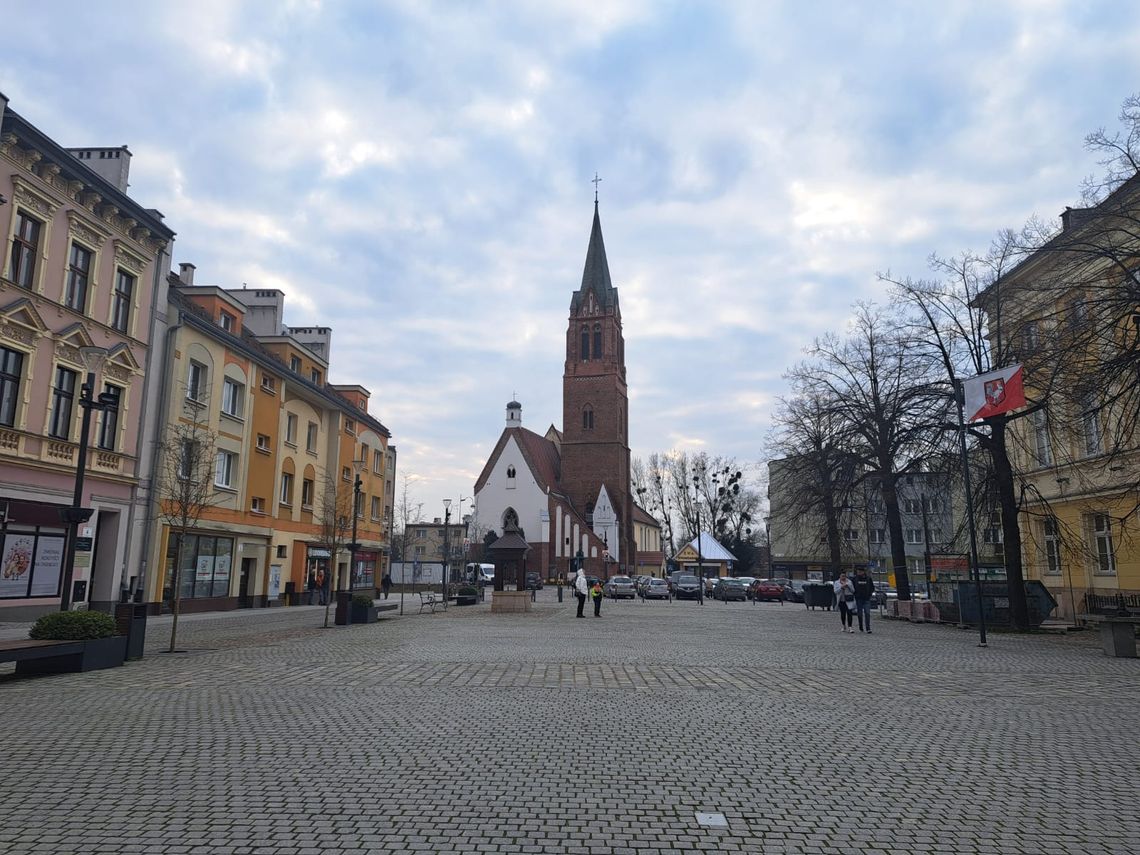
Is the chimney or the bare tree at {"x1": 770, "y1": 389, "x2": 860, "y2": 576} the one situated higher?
the chimney

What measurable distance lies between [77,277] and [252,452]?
1137 cm

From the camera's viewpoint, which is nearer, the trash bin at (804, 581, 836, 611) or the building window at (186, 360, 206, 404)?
the building window at (186, 360, 206, 404)

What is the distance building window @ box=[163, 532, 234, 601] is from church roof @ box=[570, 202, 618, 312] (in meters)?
56.3

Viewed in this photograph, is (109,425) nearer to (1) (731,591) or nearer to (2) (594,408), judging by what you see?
(1) (731,591)

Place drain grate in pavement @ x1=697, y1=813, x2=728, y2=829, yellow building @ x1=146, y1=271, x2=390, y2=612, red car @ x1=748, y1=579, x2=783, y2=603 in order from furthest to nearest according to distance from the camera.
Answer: red car @ x1=748, y1=579, x2=783, y2=603 → yellow building @ x1=146, y1=271, x2=390, y2=612 → drain grate in pavement @ x1=697, y1=813, x2=728, y2=829

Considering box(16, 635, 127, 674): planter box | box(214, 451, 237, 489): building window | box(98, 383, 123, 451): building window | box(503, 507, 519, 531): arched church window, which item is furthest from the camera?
box(503, 507, 519, 531): arched church window

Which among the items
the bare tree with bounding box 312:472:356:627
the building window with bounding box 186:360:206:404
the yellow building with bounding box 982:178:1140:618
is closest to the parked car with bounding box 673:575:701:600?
the bare tree with bounding box 312:472:356:627

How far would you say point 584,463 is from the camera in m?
81.4

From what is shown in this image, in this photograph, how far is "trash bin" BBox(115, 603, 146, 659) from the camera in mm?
13273

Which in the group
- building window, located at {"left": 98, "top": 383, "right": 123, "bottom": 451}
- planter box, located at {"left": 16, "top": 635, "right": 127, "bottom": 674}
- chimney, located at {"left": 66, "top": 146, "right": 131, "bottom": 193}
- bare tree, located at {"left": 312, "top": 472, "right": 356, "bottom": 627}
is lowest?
planter box, located at {"left": 16, "top": 635, "right": 127, "bottom": 674}

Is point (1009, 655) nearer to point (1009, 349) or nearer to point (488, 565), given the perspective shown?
point (1009, 349)

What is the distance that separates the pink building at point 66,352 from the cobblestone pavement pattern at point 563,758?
11462mm

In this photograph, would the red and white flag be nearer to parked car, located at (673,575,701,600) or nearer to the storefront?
the storefront

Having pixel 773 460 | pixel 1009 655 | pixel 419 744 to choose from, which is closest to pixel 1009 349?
pixel 1009 655
